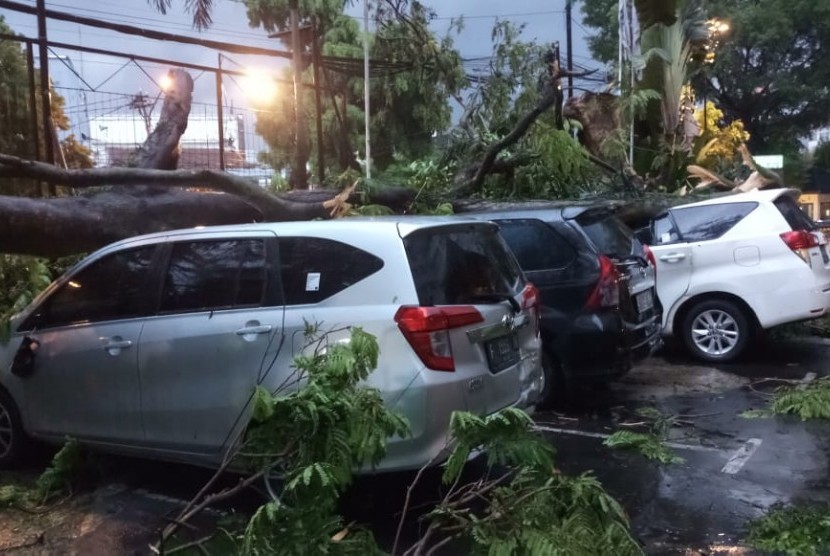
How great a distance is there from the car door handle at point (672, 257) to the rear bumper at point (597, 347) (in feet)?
8.23

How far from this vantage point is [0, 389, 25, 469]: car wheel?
19.6ft

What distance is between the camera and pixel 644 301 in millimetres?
7504

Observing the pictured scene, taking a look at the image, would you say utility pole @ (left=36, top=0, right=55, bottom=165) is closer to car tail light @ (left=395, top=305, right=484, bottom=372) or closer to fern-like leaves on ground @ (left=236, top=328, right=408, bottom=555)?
car tail light @ (left=395, top=305, right=484, bottom=372)

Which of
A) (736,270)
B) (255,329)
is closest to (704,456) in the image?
(255,329)

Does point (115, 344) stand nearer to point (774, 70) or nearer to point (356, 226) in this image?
point (356, 226)

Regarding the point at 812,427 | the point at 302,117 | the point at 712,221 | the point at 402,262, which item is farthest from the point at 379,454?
the point at 302,117

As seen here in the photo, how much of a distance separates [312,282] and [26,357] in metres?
2.27

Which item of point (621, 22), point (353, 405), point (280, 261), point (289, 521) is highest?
point (621, 22)

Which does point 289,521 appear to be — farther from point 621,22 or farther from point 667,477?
point 621,22

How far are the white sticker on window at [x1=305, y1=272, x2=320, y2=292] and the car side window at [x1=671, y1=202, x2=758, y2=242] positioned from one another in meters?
5.69

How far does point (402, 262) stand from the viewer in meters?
4.72

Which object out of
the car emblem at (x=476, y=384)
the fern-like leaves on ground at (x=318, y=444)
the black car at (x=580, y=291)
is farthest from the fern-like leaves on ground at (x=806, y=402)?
the fern-like leaves on ground at (x=318, y=444)

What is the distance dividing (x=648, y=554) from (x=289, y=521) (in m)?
2.05

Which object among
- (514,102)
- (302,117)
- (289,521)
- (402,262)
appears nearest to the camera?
(289,521)
